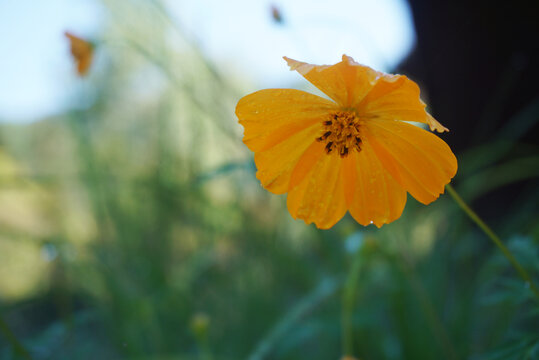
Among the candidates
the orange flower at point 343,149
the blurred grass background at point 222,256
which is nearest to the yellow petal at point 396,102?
the orange flower at point 343,149

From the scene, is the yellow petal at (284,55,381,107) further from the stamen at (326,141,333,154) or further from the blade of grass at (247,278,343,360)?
the blade of grass at (247,278,343,360)

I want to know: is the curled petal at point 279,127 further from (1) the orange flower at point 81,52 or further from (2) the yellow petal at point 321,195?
(1) the orange flower at point 81,52

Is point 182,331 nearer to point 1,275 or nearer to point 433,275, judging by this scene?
point 433,275

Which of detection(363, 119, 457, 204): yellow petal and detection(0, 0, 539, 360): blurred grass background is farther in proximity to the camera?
detection(0, 0, 539, 360): blurred grass background

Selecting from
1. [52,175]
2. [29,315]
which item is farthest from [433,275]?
[29,315]

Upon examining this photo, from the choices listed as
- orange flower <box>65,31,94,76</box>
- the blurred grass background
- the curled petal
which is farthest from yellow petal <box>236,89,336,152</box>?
orange flower <box>65,31,94,76</box>
